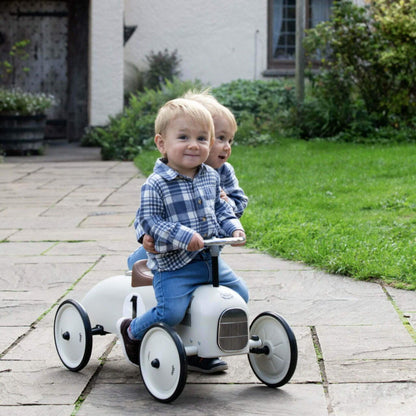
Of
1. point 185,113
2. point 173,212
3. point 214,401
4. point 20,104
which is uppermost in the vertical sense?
point 20,104

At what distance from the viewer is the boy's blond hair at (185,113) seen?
3111mm

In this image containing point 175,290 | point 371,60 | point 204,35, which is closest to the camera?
point 175,290

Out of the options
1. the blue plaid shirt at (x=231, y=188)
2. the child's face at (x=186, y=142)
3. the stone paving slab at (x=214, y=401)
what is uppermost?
the child's face at (x=186, y=142)

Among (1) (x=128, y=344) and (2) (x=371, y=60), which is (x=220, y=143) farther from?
(2) (x=371, y=60)

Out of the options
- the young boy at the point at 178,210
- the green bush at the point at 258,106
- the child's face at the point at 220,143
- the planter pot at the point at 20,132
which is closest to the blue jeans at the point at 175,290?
the young boy at the point at 178,210

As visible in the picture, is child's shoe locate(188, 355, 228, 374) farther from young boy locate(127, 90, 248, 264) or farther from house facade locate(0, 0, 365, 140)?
house facade locate(0, 0, 365, 140)

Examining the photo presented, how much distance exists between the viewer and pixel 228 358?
11.5 feet

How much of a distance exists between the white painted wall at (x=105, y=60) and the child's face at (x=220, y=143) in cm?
1065

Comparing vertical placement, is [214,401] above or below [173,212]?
below

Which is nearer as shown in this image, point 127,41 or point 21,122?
point 21,122

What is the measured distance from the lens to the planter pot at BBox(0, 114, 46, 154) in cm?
1212

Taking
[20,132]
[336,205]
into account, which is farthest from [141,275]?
[20,132]

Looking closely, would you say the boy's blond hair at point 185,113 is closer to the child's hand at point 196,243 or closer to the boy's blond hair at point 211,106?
the boy's blond hair at point 211,106

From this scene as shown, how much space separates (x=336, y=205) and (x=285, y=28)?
33.0 feet
